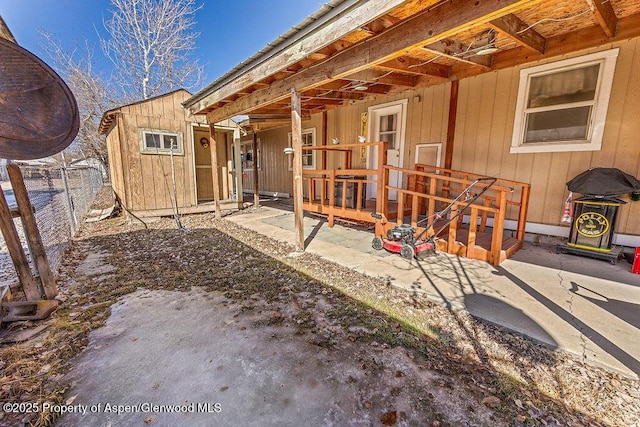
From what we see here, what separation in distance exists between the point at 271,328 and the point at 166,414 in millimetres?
870

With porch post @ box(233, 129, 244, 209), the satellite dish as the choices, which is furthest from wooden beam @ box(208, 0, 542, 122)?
porch post @ box(233, 129, 244, 209)

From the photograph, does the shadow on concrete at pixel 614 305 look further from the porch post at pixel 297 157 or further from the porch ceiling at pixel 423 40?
the porch post at pixel 297 157

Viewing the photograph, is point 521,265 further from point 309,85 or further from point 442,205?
point 309,85

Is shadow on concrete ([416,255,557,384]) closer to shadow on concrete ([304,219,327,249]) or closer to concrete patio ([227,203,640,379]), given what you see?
concrete patio ([227,203,640,379])

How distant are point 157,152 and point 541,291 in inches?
295

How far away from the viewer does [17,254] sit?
234 centimetres

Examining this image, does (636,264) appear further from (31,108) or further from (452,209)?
(31,108)

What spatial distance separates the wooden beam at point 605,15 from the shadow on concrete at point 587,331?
272 centimetres

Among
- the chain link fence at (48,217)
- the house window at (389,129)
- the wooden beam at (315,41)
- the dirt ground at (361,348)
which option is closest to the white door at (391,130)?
the house window at (389,129)

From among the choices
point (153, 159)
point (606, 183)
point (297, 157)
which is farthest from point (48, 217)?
point (606, 183)

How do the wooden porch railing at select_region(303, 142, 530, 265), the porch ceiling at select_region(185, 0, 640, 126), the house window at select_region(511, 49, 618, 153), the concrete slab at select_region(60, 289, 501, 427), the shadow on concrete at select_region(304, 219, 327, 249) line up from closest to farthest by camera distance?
the concrete slab at select_region(60, 289, 501, 427) → the porch ceiling at select_region(185, 0, 640, 126) → the wooden porch railing at select_region(303, 142, 530, 265) → the house window at select_region(511, 49, 618, 153) → the shadow on concrete at select_region(304, 219, 327, 249)

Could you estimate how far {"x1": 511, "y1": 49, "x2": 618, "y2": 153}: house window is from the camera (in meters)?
3.47

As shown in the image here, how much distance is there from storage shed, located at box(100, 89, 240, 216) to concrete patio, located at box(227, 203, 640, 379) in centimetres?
439

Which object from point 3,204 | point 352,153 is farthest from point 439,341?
point 352,153
